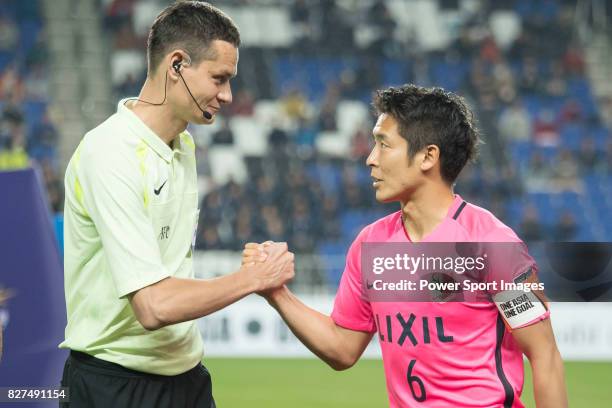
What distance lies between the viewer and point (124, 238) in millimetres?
3152

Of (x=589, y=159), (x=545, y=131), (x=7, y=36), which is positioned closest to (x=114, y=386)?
(x=589, y=159)

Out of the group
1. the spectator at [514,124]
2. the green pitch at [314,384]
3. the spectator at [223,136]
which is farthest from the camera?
the spectator at [514,124]

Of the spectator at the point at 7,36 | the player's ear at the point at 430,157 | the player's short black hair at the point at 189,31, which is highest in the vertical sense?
the spectator at the point at 7,36

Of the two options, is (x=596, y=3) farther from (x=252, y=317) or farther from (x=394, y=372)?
(x=394, y=372)

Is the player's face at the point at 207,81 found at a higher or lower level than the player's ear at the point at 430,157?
higher

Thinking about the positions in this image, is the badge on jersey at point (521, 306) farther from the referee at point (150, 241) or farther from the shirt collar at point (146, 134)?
the shirt collar at point (146, 134)

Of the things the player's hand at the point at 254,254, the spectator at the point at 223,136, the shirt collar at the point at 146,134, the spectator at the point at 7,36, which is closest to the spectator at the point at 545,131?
the spectator at the point at 223,136

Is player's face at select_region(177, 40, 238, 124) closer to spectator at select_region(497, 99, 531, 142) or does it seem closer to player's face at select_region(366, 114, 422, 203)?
player's face at select_region(366, 114, 422, 203)

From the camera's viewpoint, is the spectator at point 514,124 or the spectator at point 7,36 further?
the spectator at point 7,36

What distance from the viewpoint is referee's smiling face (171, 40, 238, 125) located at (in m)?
3.45

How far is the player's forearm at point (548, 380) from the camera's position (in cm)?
323

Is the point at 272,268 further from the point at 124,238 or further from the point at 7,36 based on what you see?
the point at 7,36

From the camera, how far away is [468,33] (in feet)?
61.8

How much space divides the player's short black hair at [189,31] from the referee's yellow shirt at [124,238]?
25 centimetres
